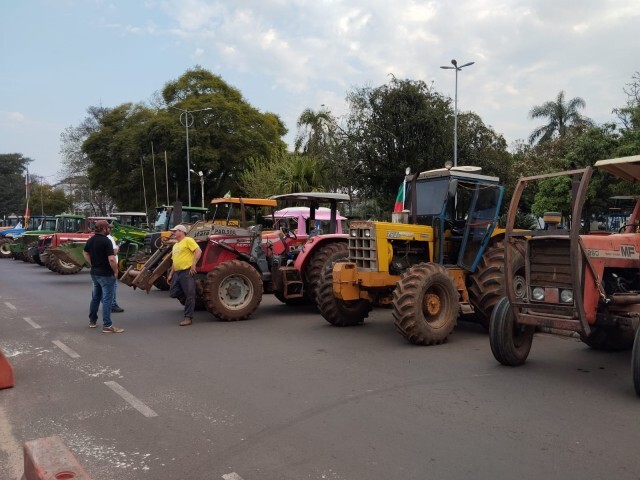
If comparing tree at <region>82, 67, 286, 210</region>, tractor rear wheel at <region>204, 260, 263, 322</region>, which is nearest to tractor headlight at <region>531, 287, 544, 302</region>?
tractor rear wheel at <region>204, 260, 263, 322</region>

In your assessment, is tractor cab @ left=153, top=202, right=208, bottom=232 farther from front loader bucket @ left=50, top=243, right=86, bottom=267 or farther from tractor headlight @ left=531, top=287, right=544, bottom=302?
tractor headlight @ left=531, top=287, right=544, bottom=302

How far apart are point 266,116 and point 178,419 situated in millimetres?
43895

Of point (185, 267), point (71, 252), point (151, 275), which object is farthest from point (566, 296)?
point (71, 252)

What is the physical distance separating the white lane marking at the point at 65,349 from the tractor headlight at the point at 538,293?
576 cm

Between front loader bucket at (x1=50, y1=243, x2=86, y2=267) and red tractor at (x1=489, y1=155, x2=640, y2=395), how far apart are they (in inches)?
625

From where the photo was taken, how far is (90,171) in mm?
48062

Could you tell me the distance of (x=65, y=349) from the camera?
8195 mm

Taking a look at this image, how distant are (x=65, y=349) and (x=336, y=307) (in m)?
4.09

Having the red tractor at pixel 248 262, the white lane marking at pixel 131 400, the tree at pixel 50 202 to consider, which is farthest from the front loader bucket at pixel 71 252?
the tree at pixel 50 202

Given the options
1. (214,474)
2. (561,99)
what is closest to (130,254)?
(214,474)

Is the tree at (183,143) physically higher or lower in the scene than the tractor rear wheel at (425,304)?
higher

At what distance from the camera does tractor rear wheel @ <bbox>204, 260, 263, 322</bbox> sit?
1017cm

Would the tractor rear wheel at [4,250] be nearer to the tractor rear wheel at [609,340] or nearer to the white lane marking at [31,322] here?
the white lane marking at [31,322]

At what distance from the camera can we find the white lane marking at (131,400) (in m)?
5.32
